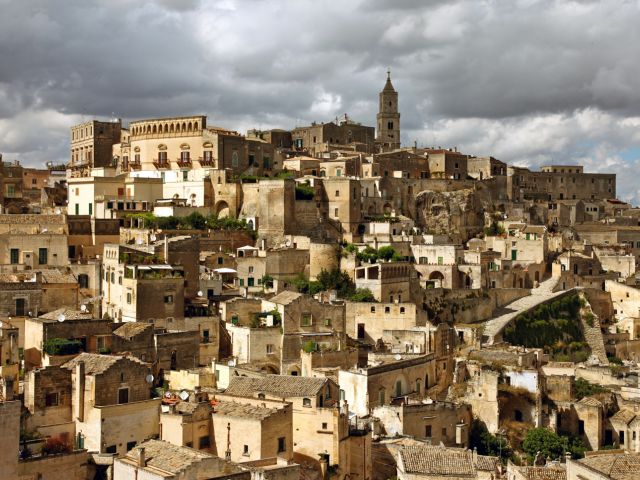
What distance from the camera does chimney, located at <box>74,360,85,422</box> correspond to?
26.4 meters

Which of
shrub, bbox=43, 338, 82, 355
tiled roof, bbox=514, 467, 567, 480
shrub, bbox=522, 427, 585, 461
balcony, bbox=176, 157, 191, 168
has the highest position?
balcony, bbox=176, 157, 191, 168

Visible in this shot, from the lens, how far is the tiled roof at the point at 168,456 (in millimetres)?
21747

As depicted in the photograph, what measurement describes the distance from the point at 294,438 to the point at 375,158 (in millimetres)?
38111

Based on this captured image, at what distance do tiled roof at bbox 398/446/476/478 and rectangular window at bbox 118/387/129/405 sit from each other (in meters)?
8.32

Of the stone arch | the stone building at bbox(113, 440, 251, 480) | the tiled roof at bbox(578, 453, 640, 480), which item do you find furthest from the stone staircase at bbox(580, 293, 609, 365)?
the stone building at bbox(113, 440, 251, 480)

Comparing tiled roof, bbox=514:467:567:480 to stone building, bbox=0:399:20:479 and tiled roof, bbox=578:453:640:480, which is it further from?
stone building, bbox=0:399:20:479

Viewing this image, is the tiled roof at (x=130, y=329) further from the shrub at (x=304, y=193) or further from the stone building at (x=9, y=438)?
the shrub at (x=304, y=193)

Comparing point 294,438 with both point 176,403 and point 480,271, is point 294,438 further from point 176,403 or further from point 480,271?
point 480,271

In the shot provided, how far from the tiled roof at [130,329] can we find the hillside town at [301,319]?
119 millimetres

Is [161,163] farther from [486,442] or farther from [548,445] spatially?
[548,445]

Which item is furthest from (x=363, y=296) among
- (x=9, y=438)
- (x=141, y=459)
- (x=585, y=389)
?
(x=9, y=438)

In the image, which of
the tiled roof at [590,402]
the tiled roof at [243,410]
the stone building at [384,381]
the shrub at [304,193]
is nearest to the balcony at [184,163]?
the shrub at [304,193]

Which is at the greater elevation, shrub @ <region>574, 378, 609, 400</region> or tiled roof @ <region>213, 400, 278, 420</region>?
tiled roof @ <region>213, 400, 278, 420</region>

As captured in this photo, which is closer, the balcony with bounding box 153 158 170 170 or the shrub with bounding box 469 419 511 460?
the shrub with bounding box 469 419 511 460
